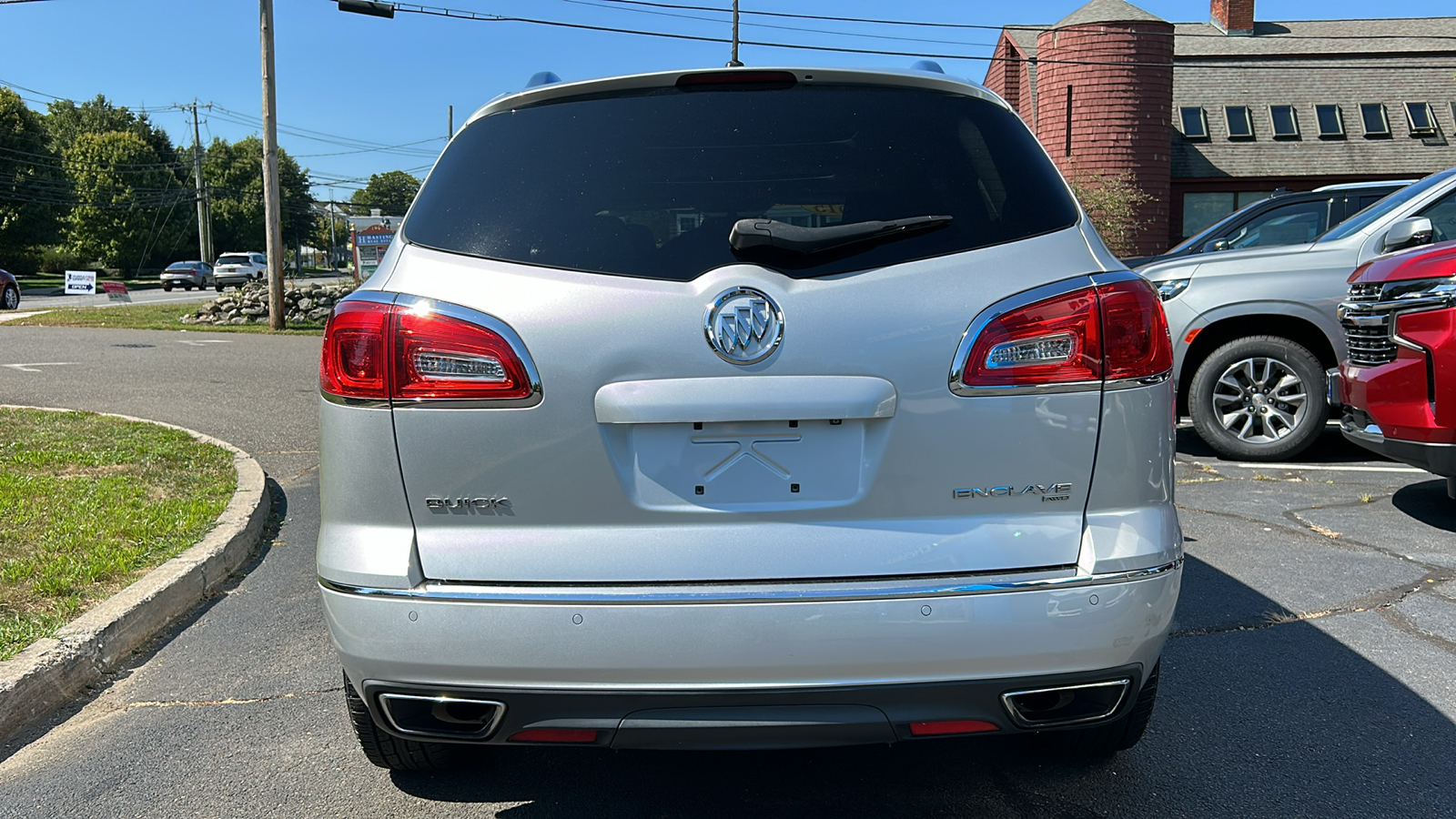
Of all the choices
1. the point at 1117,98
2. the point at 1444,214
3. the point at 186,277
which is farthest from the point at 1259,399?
the point at 186,277

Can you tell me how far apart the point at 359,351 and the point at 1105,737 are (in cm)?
208

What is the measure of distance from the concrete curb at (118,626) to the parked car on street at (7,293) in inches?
1096

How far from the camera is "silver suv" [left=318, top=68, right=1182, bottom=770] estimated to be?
217 centimetres

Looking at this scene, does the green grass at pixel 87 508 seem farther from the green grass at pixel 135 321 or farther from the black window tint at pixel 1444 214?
the green grass at pixel 135 321

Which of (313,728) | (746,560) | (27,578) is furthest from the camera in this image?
(27,578)

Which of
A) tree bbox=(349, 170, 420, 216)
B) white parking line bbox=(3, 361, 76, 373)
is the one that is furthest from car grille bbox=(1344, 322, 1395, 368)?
tree bbox=(349, 170, 420, 216)

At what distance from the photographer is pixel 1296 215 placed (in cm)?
822

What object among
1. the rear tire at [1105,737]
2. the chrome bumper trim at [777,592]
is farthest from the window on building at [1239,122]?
the chrome bumper trim at [777,592]

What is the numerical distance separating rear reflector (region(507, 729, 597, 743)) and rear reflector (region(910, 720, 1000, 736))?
0.66 meters

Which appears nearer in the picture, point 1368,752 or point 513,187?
point 513,187

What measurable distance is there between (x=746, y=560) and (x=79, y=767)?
87.3 inches

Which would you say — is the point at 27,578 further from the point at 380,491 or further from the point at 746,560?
the point at 746,560

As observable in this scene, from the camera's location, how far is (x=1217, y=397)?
7391 mm

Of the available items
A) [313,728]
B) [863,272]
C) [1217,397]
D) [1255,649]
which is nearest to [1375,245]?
[1217,397]
